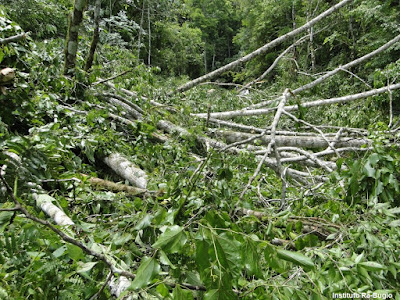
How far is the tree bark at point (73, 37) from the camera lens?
298 centimetres

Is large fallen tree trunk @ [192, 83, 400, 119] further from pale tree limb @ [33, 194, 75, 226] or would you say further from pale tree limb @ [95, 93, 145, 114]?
pale tree limb @ [33, 194, 75, 226]

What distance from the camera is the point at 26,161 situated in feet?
4.34

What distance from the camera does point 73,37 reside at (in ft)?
10.6

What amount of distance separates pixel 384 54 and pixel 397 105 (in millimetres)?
2346

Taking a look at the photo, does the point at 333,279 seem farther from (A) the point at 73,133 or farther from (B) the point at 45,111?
(B) the point at 45,111

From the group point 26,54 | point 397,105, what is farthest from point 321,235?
point 397,105

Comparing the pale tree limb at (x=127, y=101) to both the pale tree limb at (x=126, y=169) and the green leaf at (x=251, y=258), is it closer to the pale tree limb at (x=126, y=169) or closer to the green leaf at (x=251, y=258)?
the pale tree limb at (x=126, y=169)

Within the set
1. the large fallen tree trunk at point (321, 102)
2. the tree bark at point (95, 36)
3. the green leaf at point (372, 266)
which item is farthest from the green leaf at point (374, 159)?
the tree bark at point (95, 36)

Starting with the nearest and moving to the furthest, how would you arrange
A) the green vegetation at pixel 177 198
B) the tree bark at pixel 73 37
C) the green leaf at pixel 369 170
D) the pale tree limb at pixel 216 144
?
the green vegetation at pixel 177 198 < the green leaf at pixel 369 170 < the pale tree limb at pixel 216 144 < the tree bark at pixel 73 37

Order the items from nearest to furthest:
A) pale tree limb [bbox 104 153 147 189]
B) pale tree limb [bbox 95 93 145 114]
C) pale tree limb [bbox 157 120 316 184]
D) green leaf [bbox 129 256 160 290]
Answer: green leaf [bbox 129 256 160 290], pale tree limb [bbox 104 153 147 189], pale tree limb [bbox 157 120 316 184], pale tree limb [bbox 95 93 145 114]

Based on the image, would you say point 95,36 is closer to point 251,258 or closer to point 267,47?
point 267,47

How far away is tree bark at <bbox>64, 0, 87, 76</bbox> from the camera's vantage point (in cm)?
298

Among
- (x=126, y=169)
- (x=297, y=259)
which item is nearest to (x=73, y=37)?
(x=126, y=169)

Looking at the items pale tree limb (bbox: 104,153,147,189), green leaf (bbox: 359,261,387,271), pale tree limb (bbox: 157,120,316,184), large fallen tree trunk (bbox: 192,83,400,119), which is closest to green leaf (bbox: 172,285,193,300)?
green leaf (bbox: 359,261,387,271)
